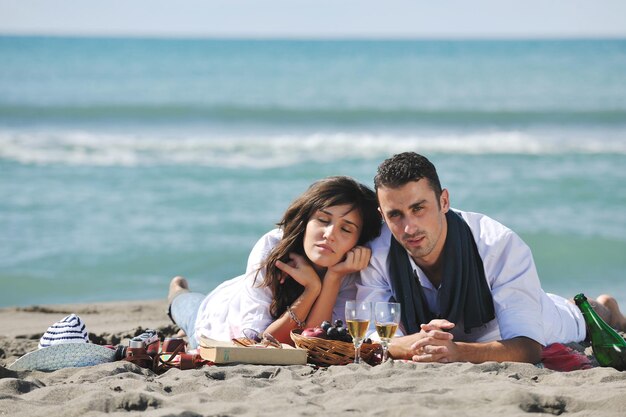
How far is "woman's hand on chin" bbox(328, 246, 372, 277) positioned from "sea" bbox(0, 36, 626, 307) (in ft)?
14.2

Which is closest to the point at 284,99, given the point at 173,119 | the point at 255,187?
the point at 173,119

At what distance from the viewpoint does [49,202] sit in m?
13.4

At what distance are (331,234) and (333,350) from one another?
683 millimetres

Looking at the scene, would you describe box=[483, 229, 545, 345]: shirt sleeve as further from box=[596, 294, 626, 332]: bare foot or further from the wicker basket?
box=[596, 294, 626, 332]: bare foot

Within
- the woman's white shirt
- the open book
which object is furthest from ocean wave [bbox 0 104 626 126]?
the open book

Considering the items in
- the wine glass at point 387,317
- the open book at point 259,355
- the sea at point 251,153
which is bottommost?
the open book at point 259,355

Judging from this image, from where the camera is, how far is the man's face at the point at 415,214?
5160 mm

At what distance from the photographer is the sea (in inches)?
426

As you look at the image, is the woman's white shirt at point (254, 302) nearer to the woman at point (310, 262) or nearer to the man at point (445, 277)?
the woman at point (310, 262)

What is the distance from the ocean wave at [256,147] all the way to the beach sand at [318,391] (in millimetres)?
12018

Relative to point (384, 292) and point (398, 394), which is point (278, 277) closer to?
point (384, 292)

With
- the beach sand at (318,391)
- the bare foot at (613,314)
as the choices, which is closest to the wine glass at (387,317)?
the beach sand at (318,391)

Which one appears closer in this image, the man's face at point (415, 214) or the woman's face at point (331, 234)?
the man's face at point (415, 214)

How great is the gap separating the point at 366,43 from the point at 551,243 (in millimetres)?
44794
